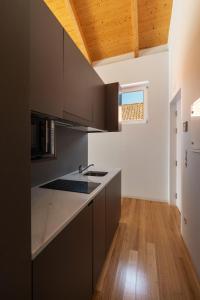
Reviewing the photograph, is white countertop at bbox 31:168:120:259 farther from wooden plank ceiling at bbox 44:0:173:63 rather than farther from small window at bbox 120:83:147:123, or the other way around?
wooden plank ceiling at bbox 44:0:173:63

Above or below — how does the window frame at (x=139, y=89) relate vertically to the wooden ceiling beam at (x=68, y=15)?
below

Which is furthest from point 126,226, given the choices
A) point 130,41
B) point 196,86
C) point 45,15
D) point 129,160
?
point 130,41

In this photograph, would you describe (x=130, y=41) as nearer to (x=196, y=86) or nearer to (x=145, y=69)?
(x=145, y=69)

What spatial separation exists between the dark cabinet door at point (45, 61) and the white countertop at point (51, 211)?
2.00ft

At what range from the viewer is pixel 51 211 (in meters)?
0.98

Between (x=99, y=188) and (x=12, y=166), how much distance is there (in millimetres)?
1044

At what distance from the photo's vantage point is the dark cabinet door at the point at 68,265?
0.67 m

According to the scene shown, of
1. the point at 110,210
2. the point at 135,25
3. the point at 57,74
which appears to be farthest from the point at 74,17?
the point at 110,210

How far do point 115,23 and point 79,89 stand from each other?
8.57ft

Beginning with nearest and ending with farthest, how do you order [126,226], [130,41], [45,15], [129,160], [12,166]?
[12,166], [45,15], [126,226], [130,41], [129,160]

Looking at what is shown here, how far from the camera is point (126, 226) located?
8.13 feet

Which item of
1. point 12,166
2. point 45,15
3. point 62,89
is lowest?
point 12,166

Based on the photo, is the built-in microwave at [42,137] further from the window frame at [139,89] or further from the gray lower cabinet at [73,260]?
the window frame at [139,89]

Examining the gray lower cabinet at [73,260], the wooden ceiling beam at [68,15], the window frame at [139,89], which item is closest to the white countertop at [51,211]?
the gray lower cabinet at [73,260]
